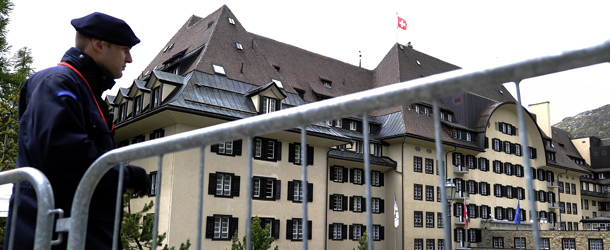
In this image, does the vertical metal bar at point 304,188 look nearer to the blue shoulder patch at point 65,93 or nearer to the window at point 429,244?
the blue shoulder patch at point 65,93

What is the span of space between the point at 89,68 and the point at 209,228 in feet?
82.1

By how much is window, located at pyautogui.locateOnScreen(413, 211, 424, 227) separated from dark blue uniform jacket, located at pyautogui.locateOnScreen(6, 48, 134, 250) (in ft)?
133

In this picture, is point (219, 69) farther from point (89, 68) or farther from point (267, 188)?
point (89, 68)

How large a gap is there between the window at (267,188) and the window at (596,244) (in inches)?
1158

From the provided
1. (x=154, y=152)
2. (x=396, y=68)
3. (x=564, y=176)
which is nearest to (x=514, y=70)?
(x=154, y=152)

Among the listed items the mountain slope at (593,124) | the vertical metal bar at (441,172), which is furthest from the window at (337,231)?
the mountain slope at (593,124)

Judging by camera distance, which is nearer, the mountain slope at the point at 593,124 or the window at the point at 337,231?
the window at the point at 337,231

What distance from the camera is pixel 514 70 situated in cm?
173

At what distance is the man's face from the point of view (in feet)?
10.7

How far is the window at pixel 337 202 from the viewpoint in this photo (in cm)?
3784

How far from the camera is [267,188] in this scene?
101 feet

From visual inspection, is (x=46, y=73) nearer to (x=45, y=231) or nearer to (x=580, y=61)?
(x=45, y=231)

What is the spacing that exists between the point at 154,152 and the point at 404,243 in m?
40.1

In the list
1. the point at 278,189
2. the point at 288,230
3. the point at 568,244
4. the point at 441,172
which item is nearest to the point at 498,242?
the point at 568,244
